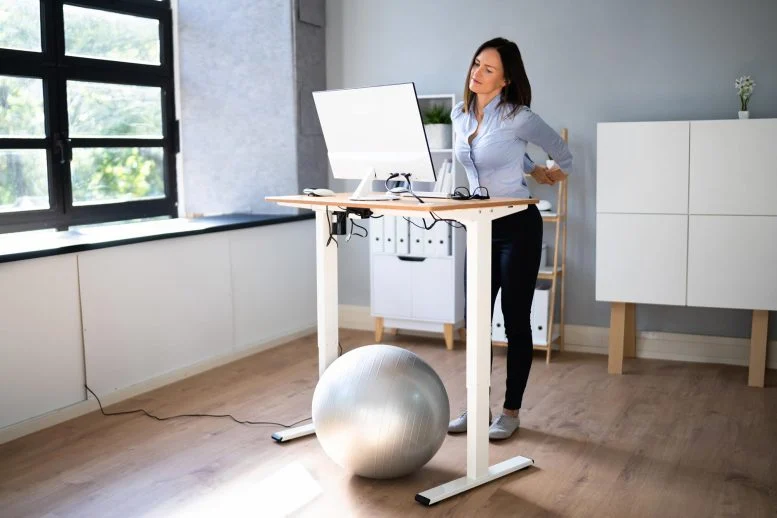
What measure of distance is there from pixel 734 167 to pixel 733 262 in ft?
1.46

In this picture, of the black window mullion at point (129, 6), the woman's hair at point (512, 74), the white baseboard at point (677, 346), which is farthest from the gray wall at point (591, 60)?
the woman's hair at point (512, 74)

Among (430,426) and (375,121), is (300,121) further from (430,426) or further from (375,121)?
(430,426)

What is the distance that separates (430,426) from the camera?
281 cm

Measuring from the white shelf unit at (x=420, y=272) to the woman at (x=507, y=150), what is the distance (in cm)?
151

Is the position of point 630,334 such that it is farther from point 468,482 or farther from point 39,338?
point 39,338

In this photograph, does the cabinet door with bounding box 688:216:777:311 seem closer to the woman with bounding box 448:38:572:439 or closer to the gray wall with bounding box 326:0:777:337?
the gray wall with bounding box 326:0:777:337

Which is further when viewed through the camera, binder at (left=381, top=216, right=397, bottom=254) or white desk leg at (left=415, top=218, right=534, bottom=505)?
binder at (left=381, top=216, right=397, bottom=254)

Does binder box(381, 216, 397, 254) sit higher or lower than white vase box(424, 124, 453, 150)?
lower

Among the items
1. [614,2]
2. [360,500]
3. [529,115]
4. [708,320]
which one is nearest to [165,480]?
[360,500]

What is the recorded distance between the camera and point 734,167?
4008 mm

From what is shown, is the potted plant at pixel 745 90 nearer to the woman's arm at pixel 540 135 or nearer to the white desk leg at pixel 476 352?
the woman's arm at pixel 540 135

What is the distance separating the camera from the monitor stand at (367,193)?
2.88 meters

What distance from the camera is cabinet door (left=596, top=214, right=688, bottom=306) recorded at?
4.16 metres

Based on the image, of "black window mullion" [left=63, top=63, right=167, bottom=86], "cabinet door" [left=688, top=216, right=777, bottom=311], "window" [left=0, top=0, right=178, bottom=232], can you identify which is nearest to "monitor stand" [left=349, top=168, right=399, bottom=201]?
"cabinet door" [left=688, top=216, right=777, bottom=311]
